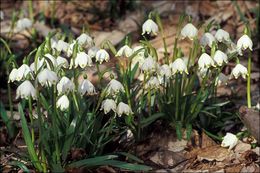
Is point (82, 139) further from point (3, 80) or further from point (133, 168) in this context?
point (3, 80)

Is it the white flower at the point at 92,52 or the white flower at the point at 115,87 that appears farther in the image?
the white flower at the point at 92,52

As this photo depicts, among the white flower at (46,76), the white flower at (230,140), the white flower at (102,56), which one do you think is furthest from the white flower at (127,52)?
the white flower at (230,140)

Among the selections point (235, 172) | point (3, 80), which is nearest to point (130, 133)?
point (235, 172)

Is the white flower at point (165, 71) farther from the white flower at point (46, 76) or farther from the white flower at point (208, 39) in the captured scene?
the white flower at point (46, 76)

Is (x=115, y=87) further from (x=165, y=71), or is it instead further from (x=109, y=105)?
(x=165, y=71)

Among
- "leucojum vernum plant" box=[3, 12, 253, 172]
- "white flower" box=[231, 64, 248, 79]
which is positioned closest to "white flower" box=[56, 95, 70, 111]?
"leucojum vernum plant" box=[3, 12, 253, 172]

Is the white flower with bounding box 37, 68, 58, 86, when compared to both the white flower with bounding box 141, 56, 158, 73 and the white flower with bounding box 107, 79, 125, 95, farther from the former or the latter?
the white flower with bounding box 141, 56, 158, 73

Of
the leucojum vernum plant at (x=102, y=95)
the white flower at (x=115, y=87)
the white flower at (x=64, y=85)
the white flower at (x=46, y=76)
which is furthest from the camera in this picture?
the white flower at (x=115, y=87)

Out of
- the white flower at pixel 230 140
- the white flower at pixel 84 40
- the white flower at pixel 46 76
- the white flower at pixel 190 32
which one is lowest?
the white flower at pixel 230 140
